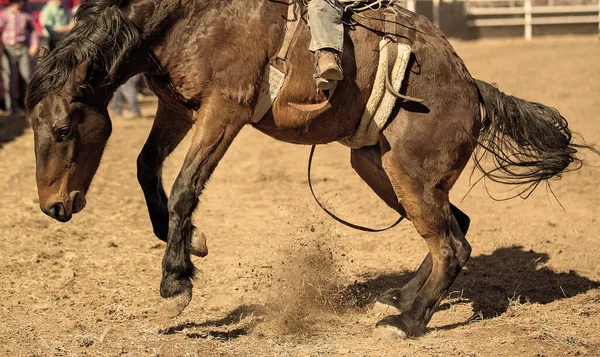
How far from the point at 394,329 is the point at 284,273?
1.06 meters

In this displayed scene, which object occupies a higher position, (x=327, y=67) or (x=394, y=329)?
(x=327, y=67)

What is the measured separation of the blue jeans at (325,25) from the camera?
4.60 meters

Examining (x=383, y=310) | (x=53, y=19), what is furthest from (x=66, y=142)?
(x=53, y=19)

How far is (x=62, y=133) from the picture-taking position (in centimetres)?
442

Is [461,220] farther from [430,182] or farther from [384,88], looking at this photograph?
[384,88]

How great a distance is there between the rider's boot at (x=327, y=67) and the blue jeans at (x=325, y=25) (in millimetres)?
33

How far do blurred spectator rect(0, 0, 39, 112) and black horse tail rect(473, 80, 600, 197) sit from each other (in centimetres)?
1011

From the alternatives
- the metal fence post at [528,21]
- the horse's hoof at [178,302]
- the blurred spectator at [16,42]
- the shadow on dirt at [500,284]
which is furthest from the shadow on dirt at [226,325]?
the metal fence post at [528,21]

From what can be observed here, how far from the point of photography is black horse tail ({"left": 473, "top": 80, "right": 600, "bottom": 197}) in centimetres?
525

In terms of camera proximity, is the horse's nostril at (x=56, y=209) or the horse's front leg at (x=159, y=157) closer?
the horse's nostril at (x=56, y=209)

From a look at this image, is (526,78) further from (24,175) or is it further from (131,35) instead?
(131,35)

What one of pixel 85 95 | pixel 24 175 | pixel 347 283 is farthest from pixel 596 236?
pixel 24 175

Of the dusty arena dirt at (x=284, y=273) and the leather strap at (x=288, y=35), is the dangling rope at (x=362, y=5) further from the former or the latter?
the dusty arena dirt at (x=284, y=273)

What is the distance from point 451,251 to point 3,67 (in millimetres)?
11082
